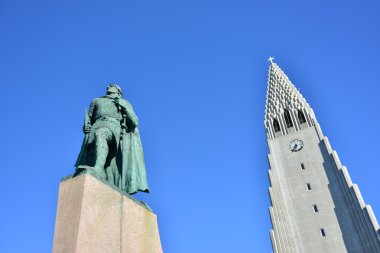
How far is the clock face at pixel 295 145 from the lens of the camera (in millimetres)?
46516

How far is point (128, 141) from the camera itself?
714cm

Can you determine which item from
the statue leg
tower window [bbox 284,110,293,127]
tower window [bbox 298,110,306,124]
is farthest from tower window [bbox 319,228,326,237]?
the statue leg

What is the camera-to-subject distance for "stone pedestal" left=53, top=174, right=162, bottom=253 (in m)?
4.97

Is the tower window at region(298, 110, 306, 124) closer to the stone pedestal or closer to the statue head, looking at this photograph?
the statue head

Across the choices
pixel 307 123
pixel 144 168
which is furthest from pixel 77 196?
pixel 307 123

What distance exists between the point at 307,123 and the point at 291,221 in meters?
14.7

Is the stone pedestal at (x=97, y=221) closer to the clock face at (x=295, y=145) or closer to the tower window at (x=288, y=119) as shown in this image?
the clock face at (x=295, y=145)

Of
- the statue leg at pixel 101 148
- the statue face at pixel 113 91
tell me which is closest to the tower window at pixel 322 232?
the statue face at pixel 113 91

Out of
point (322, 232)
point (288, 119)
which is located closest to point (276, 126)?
point (288, 119)

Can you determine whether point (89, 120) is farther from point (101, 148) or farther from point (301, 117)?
point (301, 117)

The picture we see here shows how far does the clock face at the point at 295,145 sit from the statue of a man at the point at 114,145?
137 feet

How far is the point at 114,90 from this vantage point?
25.1 feet

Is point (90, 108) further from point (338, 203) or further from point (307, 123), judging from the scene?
point (307, 123)

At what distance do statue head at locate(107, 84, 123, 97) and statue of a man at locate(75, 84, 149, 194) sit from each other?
21 mm
